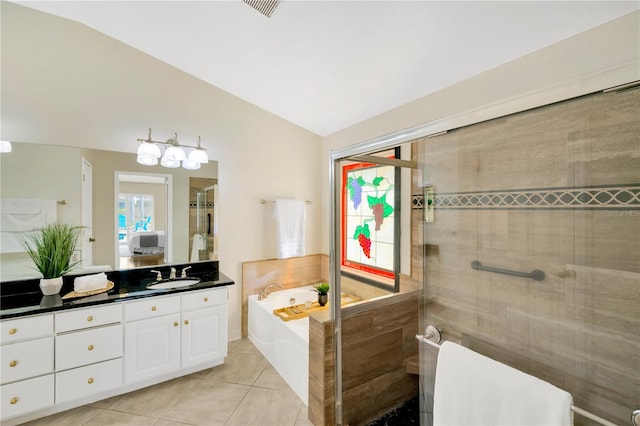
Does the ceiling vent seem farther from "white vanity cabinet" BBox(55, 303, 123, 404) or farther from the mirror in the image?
"white vanity cabinet" BBox(55, 303, 123, 404)

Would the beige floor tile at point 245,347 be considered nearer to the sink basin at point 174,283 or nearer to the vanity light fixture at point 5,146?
the sink basin at point 174,283

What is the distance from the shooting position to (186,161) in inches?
103

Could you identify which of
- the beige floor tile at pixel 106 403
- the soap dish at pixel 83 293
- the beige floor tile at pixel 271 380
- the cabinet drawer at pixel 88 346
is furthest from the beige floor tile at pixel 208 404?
the soap dish at pixel 83 293

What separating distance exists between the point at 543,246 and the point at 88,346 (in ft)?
8.85

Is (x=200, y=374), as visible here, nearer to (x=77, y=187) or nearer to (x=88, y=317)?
(x=88, y=317)

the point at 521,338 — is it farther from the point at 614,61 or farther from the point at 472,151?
the point at 614,61

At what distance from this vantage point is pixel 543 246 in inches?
47.6

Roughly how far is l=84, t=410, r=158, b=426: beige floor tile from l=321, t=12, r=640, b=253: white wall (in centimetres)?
221

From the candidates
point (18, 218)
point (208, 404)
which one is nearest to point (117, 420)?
point (208, 404)

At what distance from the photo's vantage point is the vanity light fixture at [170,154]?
7.67ft

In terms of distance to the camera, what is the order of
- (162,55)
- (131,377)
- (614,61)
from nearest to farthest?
(614,61) < (131,377) < (162,55)

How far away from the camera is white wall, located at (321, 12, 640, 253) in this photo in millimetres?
849

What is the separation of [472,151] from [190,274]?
2515mm

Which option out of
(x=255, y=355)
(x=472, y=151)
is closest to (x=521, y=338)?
(x=472, y=151)
